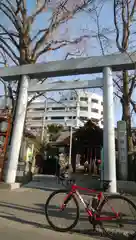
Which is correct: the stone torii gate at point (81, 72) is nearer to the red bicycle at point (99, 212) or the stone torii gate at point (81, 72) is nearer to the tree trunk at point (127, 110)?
the red bicycle at point (99, 212)

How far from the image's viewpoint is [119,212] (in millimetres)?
3287

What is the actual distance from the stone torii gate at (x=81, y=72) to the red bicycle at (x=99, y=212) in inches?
112

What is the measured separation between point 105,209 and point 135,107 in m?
8.94

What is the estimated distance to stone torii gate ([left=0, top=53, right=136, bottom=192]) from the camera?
21.4 ft

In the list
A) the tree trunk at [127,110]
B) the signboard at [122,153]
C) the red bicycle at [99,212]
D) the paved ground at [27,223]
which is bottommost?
the paved ground at [27,223]

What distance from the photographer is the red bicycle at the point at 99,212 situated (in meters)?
3.28

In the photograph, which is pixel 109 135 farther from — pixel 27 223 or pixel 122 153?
pixel 27 223

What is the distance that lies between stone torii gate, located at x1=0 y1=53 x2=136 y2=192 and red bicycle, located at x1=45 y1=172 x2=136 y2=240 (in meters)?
2.84

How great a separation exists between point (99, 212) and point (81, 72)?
19.0 feet

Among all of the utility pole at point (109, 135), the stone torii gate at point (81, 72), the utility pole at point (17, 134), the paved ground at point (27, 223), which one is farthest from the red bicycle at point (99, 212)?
the utility pole at point (17, 134)

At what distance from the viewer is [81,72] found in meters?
7.87

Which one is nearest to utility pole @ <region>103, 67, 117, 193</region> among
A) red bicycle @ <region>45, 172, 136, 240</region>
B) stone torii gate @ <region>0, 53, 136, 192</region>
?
stone torii gate @ <region>0, 53, 136, 192</region>

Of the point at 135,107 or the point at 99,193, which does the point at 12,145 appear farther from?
the point at 135,107

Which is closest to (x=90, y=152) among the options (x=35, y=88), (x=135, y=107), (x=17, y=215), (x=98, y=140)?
(x=98, y=140)
